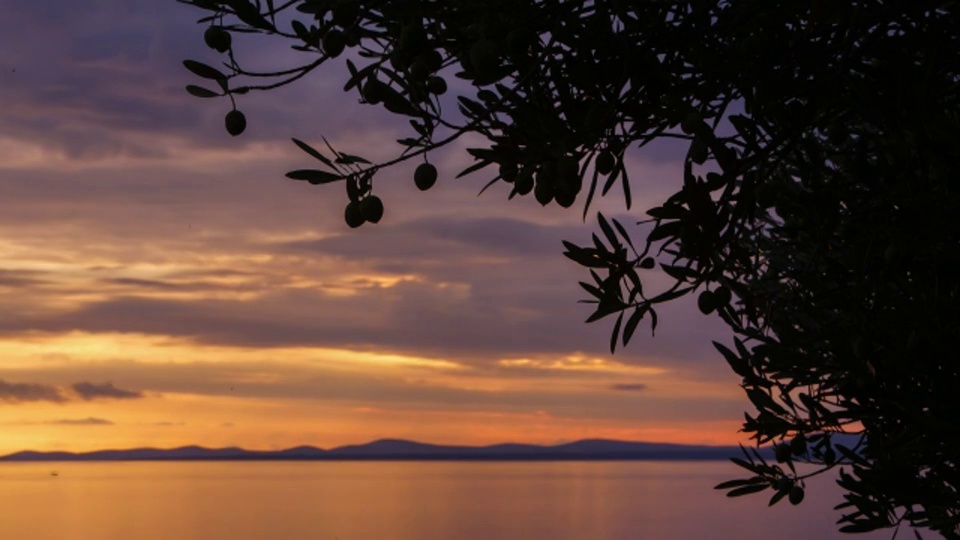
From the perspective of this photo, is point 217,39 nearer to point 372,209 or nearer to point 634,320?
point 372,209

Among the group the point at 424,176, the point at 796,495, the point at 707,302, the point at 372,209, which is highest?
the point at 424,176

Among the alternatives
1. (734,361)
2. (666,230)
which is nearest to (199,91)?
(666,230)

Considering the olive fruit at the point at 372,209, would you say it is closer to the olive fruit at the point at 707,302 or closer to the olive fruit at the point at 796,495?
the olive fruit at the point at 707,302

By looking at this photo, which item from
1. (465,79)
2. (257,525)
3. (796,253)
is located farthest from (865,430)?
(257,525)

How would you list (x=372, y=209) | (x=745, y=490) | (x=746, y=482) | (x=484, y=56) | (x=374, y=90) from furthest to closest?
(x=746, y=482), (x=745, y=490), (x=374, y=90), (x=372, y=209), (x=484, y=56)

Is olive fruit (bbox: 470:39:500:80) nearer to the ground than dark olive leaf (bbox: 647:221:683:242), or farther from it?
farther from it

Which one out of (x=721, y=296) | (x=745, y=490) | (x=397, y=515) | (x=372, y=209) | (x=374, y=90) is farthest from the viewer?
(x=397, y=515)

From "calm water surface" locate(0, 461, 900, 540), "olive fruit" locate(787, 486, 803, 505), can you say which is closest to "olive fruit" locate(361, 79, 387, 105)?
"olive fruit" locate(787, 486, 803, 505)

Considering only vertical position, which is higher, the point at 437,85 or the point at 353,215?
the point at 437,85

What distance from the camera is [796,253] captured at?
8.32m

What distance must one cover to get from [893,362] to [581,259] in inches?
63.3

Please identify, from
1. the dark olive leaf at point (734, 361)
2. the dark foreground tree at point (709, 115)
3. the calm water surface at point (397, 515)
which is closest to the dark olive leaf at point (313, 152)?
the dark foreground tree at point (709, 115)

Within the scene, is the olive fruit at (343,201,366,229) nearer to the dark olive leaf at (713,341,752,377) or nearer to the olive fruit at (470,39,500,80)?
the olive fruit at (470,39,500,80)

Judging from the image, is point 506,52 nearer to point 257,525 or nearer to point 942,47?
point 942,47
